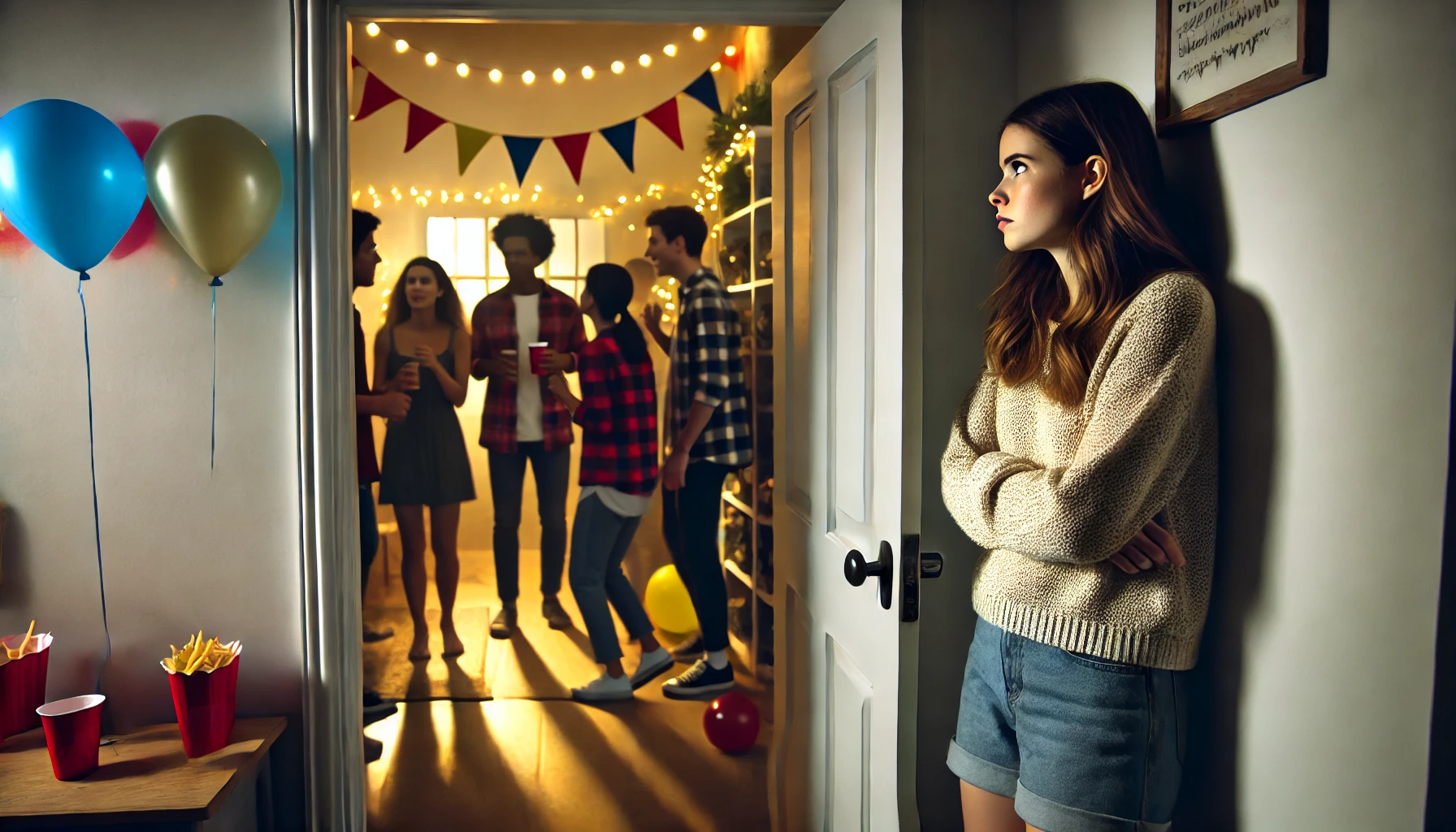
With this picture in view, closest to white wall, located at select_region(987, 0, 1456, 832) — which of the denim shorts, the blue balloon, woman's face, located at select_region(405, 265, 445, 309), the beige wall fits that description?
the beige wall

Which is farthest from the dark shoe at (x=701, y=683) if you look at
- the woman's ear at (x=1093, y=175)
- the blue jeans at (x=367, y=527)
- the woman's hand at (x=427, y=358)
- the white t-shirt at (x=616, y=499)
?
the woman's ear at (x=1093, y=175)

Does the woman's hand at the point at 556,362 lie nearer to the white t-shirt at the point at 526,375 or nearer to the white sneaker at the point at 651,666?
the white t-shirt at the point at 526,375

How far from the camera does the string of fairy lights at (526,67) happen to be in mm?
3592

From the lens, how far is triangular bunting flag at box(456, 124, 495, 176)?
3.95 meters

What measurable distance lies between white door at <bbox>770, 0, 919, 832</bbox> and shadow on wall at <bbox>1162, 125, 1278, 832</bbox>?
39cm

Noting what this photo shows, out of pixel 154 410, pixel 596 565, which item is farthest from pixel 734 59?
pixel 154 410

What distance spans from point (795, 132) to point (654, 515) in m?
2.67

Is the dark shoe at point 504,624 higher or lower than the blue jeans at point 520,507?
lower

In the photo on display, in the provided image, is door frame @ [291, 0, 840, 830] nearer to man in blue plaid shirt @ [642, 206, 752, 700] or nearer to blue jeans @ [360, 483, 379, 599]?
man in blue plaid shirt @ [642, 206, 752, 700]

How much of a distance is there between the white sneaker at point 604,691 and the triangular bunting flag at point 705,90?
2414 millimetres

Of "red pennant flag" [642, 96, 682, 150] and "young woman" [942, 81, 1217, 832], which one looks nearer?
"young woman" [942, 81, 1217, 832]

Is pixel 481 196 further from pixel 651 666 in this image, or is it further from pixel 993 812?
pixel 993 812

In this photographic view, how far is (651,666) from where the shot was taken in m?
3.05

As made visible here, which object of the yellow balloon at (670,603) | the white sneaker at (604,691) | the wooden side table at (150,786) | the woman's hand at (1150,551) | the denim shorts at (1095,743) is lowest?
the white sneaker at (604,691)
